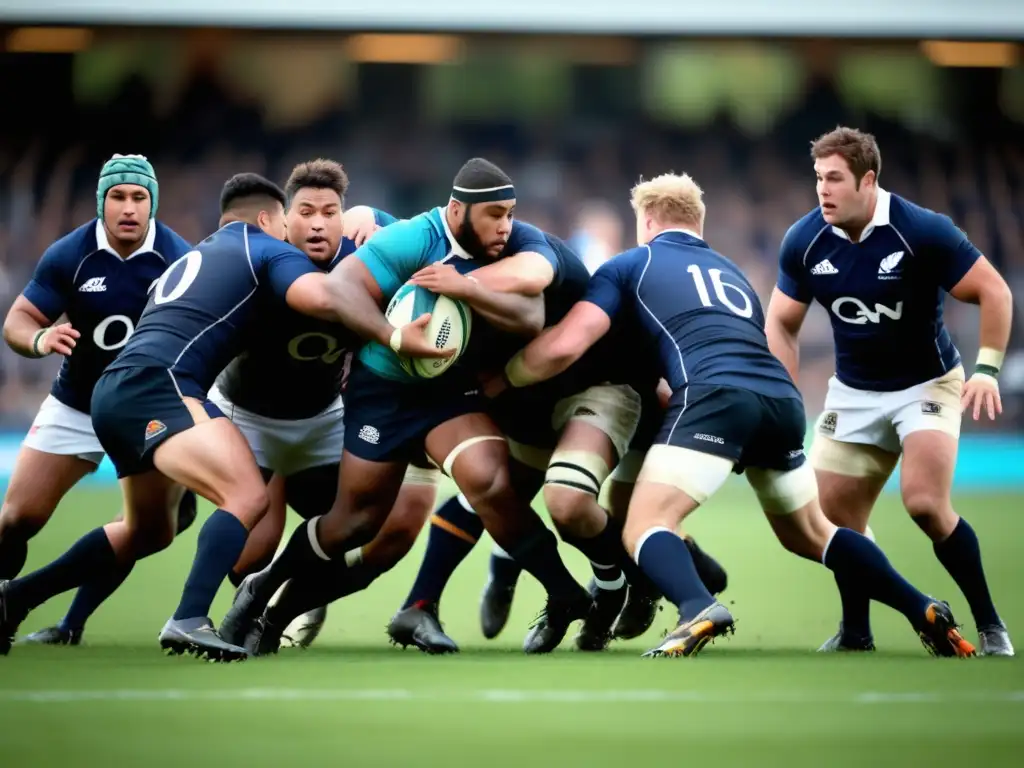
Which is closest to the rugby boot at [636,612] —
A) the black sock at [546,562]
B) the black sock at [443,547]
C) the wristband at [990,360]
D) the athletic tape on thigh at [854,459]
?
the black sock at [546,562]

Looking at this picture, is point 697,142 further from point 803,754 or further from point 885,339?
point 803,754

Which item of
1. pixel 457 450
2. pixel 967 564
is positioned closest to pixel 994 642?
pixel 967 564

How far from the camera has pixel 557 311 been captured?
7.36 m

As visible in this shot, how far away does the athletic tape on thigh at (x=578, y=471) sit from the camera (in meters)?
6.98

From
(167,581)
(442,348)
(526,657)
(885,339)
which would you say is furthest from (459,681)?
(167,581)

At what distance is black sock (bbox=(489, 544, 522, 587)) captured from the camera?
8.02m

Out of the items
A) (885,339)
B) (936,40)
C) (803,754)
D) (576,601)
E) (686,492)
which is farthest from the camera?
(936,40)

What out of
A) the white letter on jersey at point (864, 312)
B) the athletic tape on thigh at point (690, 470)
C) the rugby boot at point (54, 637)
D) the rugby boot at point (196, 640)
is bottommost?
the rugby boot at point (54, 637)

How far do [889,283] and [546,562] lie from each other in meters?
2.08

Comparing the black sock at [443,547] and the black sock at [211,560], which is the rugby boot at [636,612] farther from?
the black sock at [211,560]

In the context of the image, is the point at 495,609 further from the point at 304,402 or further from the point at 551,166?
the point at 551,166

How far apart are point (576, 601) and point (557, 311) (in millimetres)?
1329

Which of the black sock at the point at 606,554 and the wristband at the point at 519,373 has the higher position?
the wristband at the point at 519,373

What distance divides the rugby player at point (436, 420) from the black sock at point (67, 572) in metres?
0.79
